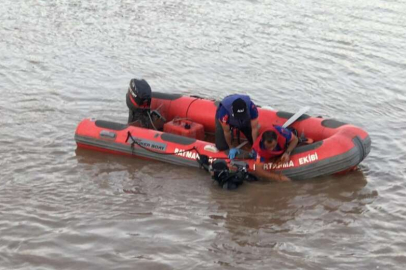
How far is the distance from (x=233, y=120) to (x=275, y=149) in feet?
2.03

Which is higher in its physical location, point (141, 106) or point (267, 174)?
point (141, 106)

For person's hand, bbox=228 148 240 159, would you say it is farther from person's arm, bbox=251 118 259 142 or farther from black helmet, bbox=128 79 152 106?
black helmet, bbox=128 79 152 106

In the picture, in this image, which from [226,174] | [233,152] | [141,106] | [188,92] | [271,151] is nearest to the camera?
[226,174]

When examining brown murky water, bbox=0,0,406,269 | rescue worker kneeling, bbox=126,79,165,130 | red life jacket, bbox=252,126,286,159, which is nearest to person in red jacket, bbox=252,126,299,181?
red life jacket, bbox=252,126,286,159

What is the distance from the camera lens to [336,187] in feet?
21.5

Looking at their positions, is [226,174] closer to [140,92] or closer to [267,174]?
[267,174]

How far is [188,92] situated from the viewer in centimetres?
975

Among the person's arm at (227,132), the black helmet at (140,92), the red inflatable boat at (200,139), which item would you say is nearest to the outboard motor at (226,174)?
the red inflatable boat at (200,139)

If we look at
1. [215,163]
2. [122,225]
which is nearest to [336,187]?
[215,163]

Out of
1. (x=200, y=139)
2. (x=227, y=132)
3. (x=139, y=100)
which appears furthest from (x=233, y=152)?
(x=139, y=100)

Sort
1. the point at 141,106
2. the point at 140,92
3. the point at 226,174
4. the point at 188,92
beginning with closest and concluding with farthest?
the point at 226,174 < the point at 140,92 < the point at 141,106 < the point at 188,92

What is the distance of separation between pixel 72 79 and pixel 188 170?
3.91 meters

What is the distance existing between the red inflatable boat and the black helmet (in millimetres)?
358

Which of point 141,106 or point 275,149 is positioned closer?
point 275,149
